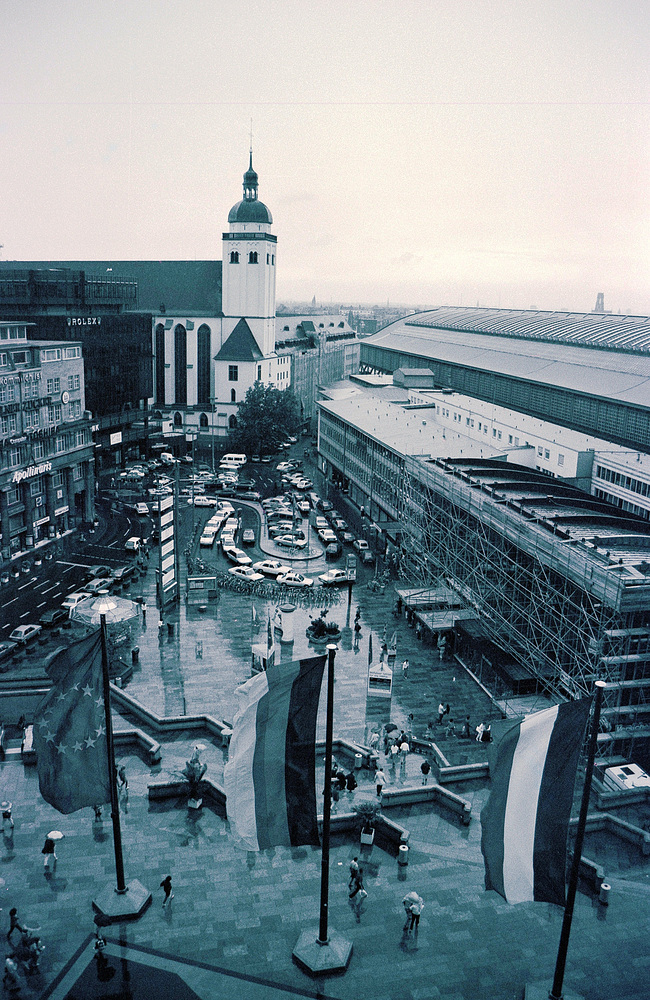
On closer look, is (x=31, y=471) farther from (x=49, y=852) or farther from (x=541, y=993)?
(x=541, y=993)

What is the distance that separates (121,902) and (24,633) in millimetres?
29212

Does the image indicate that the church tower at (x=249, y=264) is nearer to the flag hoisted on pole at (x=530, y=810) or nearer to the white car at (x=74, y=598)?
the white car at (x=74, y=598)

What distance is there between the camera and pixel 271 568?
2670 inches

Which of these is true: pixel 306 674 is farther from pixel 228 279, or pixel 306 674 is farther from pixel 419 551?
pixel 228 279

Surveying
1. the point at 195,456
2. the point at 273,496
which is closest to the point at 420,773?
the point at 273,496

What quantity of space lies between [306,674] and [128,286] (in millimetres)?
97786

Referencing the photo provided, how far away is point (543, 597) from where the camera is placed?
43156 mm

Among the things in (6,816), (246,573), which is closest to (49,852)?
(6,816)

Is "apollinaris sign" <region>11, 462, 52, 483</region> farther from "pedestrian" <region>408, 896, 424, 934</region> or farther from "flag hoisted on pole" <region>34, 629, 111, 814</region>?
"pedestrian" <region>408, 896, 424, 934</region>

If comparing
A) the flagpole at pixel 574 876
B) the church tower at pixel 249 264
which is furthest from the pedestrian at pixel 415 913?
the church tower at pixel 249 264

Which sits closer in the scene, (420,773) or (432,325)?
(420,773)

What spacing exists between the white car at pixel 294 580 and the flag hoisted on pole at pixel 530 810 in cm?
4397

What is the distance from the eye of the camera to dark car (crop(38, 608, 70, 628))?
5422 centimetres

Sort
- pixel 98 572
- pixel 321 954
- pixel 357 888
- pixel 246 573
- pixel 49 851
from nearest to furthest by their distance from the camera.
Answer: pixel 321 954, pixel 357 888, pixel 49 851, pixel 98 572, pixel 246 573
